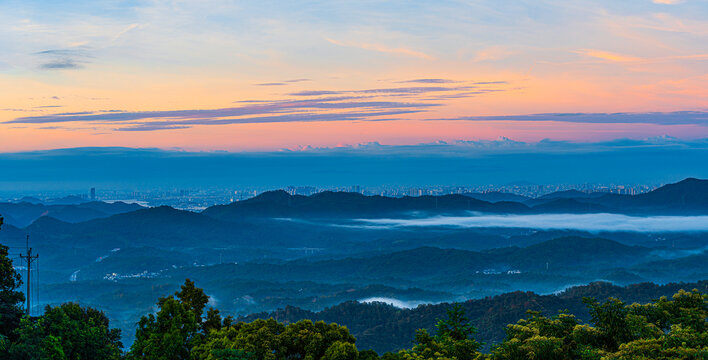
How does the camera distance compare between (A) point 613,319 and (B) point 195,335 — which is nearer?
(A) point 613,319

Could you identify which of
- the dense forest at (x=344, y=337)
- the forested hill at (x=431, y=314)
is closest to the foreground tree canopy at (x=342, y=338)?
the dense forest at (x=344, y=337)

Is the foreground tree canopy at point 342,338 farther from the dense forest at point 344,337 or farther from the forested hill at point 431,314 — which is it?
the forested hill at point 431,314

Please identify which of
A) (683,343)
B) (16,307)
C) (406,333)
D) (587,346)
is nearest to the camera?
(683,343)

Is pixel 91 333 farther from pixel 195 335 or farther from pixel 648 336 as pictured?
pixel 648 336

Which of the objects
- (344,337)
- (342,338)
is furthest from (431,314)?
(342,338)

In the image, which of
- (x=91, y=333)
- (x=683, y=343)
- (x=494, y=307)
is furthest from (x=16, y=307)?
(x=494, y=307)

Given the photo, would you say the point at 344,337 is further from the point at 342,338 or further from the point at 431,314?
the point at 431,314
